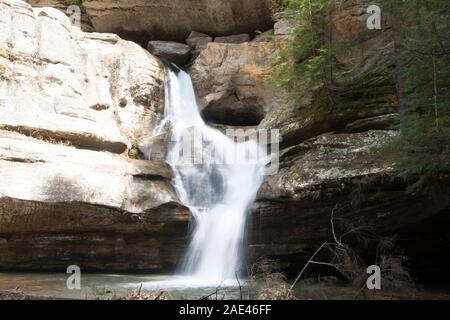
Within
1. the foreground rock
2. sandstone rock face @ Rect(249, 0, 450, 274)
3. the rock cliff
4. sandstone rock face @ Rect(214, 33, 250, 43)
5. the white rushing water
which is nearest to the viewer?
the foreground rock

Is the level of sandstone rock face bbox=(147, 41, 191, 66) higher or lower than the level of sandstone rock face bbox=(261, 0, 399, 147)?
higher

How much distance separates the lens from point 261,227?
38.8 ft

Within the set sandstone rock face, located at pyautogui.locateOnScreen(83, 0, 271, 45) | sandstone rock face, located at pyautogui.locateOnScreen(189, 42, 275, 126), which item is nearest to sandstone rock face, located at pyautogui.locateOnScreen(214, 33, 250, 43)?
sandstone rock face, located at pyautogui.locateOnScreen(83, 0, 271, 45)

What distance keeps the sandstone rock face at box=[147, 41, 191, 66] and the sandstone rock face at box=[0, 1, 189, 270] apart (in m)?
5.91

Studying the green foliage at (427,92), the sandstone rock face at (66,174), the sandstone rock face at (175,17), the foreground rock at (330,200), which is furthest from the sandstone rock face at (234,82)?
the green foliage at (427,92)

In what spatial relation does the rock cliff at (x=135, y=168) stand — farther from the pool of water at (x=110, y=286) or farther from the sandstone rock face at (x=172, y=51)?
the sandstone rock face at (x=172, y=51)

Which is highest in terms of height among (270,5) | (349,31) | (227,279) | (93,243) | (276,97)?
(270,5)

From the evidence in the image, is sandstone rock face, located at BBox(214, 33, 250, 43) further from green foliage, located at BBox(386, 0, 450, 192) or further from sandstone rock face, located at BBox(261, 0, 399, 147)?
green foliage, located at BBox(386, 0, 450, 192)

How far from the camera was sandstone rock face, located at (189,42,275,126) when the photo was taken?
1794 centimetres

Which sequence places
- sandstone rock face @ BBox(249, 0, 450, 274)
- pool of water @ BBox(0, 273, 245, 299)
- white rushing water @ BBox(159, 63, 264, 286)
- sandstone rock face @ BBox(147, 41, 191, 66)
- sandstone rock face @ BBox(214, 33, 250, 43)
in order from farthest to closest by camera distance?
sandstone rock face @ BBox(214, 33, 250, 43), sandstone rock face @ BBox(147, 41, 191, 66), white rushing water @ BBox(159, 63, 264, 286), sandstone rock face @ BBox(249, 0, 450, 274), pool of water @ BBox(0, 273, 245, 299)

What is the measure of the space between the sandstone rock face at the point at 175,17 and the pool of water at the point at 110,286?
44.9ft
